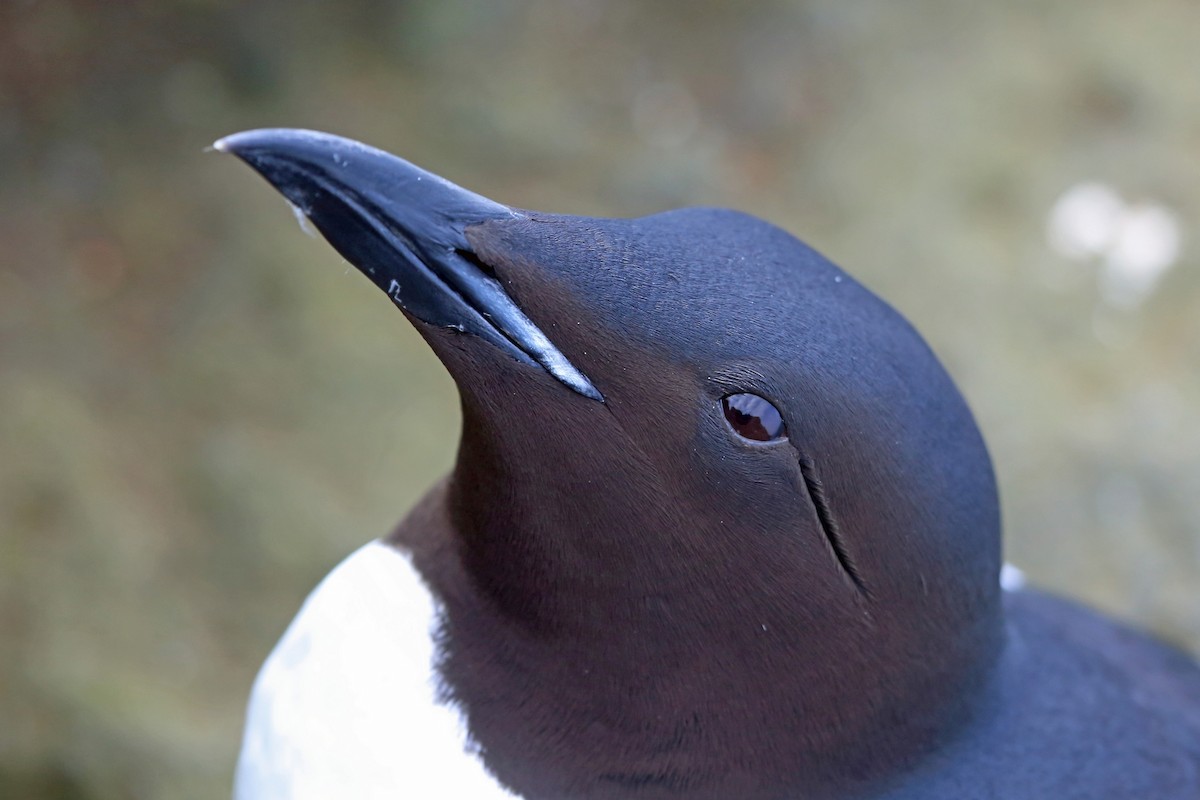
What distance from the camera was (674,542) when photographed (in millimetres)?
1936

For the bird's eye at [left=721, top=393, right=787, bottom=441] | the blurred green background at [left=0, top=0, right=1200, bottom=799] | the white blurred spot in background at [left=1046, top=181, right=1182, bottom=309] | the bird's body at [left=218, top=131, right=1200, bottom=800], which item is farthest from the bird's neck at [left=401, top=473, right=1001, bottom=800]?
the white blurred spot in background at [left=1046, top=181, right=1182, bottom=309]

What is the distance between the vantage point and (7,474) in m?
4.39

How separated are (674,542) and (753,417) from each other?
23 centimetres

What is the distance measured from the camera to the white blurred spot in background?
5383 millimetres

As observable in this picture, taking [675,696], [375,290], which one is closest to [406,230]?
[675,696]

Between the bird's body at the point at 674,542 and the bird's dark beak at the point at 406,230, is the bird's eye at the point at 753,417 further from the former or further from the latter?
the bird's dark beak at the point at 406,230

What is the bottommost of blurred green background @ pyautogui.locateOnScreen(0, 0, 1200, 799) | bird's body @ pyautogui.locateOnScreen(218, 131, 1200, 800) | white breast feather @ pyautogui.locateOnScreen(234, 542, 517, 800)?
white breast feather @ pyautogui.locateOnScreen(234, 542, 517, 800)

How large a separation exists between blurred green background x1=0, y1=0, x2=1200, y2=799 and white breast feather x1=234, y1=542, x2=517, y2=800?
5.27 feet

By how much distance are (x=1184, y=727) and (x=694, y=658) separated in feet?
3.78

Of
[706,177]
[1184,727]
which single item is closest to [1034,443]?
[706,177]

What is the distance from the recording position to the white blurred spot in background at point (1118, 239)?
5383 mm

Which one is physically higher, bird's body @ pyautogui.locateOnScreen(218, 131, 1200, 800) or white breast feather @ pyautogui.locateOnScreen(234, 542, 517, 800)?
bird's body @ pyautogui.locateOnScreen(218, 131, 1200, 800)

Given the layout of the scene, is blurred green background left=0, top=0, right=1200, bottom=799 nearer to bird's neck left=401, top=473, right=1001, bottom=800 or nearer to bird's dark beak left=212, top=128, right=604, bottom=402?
bird's neck left=401, top=473, right=1001, bottom=800

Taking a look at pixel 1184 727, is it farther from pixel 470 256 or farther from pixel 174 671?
pixel 174 671
